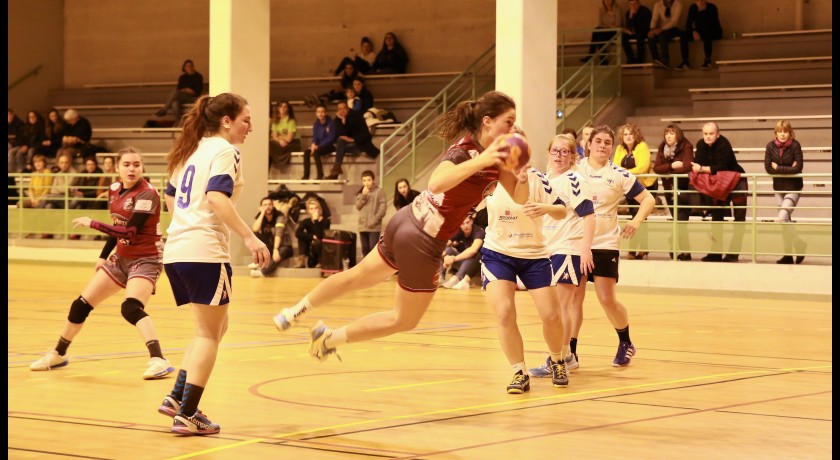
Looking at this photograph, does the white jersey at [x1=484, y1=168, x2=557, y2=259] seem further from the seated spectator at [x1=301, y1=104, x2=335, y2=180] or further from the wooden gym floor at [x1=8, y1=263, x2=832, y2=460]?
the seated spectator at [x1=301, y1=104, x2=335, y2=180]

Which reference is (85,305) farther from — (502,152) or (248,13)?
(248,13)

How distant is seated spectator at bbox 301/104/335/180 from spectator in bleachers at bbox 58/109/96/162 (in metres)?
5.82

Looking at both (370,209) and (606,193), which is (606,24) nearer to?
(370,209)

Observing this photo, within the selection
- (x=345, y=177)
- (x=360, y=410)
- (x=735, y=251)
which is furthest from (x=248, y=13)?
(x=360, y=410)

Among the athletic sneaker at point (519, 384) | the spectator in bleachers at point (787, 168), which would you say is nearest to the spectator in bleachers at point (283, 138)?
the spectator in bleachers at point (787, 168)

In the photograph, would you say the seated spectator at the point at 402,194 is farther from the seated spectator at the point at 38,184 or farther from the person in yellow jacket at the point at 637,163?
the seated spectator at the point at 38,184

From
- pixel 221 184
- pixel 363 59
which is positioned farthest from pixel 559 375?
pixel 363 59

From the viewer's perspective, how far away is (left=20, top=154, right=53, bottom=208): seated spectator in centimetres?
2586

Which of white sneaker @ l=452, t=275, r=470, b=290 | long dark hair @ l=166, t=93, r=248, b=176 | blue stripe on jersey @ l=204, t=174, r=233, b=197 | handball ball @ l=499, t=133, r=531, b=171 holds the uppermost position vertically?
long dark hair @ l=166, t=93, r=248, b=176

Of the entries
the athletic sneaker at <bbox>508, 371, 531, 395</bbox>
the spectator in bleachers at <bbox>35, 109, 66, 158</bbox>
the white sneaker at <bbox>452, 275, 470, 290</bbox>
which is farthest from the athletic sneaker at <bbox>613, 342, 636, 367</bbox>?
the spectator in bleachers at <bbox>35, 109, 66, 158</bbox>

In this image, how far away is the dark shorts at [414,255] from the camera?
7.30m

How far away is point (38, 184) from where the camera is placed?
26422mm

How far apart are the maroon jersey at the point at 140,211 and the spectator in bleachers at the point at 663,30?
17275mm

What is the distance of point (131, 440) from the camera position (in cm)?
646
